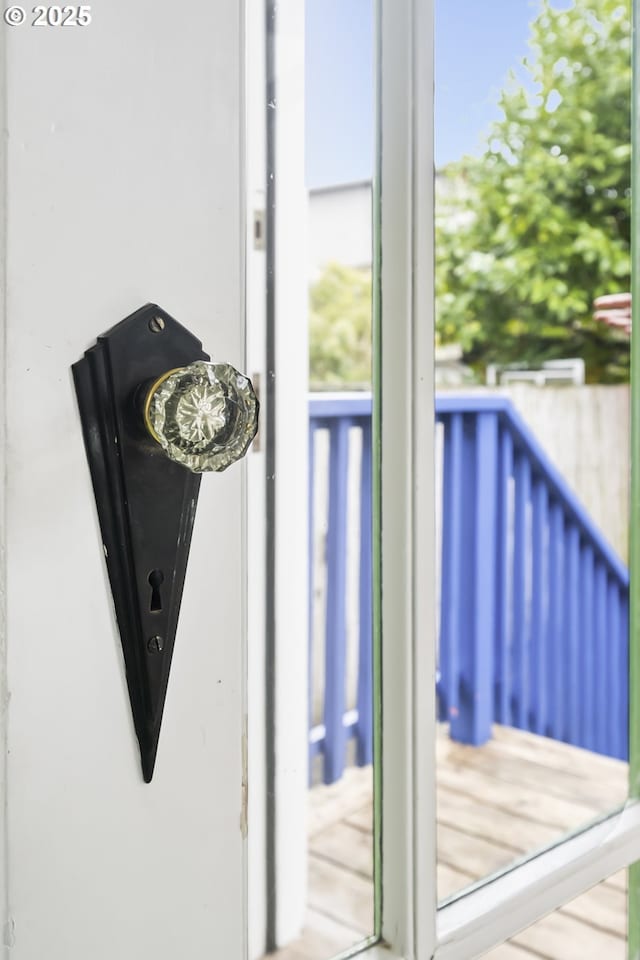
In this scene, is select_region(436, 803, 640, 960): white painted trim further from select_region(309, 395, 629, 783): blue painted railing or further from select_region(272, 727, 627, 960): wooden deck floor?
select_region(309, 395, 629, 783): blue painted railing

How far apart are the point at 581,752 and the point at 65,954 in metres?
2.18

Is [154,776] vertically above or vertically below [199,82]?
below

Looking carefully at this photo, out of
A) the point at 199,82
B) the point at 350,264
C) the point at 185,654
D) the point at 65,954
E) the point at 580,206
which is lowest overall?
the point at 65,954

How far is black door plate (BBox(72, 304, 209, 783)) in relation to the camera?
0.32m

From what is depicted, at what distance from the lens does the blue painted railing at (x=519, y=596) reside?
87.9 inches

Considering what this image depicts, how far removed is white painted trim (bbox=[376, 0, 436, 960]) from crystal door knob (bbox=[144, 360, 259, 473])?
18cm

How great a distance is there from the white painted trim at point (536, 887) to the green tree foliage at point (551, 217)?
8.09ft

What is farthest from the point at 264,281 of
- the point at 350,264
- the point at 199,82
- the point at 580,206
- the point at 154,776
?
the point at 580,206

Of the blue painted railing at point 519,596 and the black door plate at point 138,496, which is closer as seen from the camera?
the black door plate at point 138,496

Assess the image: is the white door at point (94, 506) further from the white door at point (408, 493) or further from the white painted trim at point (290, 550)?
the white painted trim at point (290, 550)

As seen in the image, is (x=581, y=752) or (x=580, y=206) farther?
(x=580, y=206)

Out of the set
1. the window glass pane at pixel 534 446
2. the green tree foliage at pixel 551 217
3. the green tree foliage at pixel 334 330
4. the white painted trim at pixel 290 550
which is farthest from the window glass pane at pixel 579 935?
the green tree foliage at pixel 551 217

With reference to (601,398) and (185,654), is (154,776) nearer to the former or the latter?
(185,654)

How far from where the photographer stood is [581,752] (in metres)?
2.23
